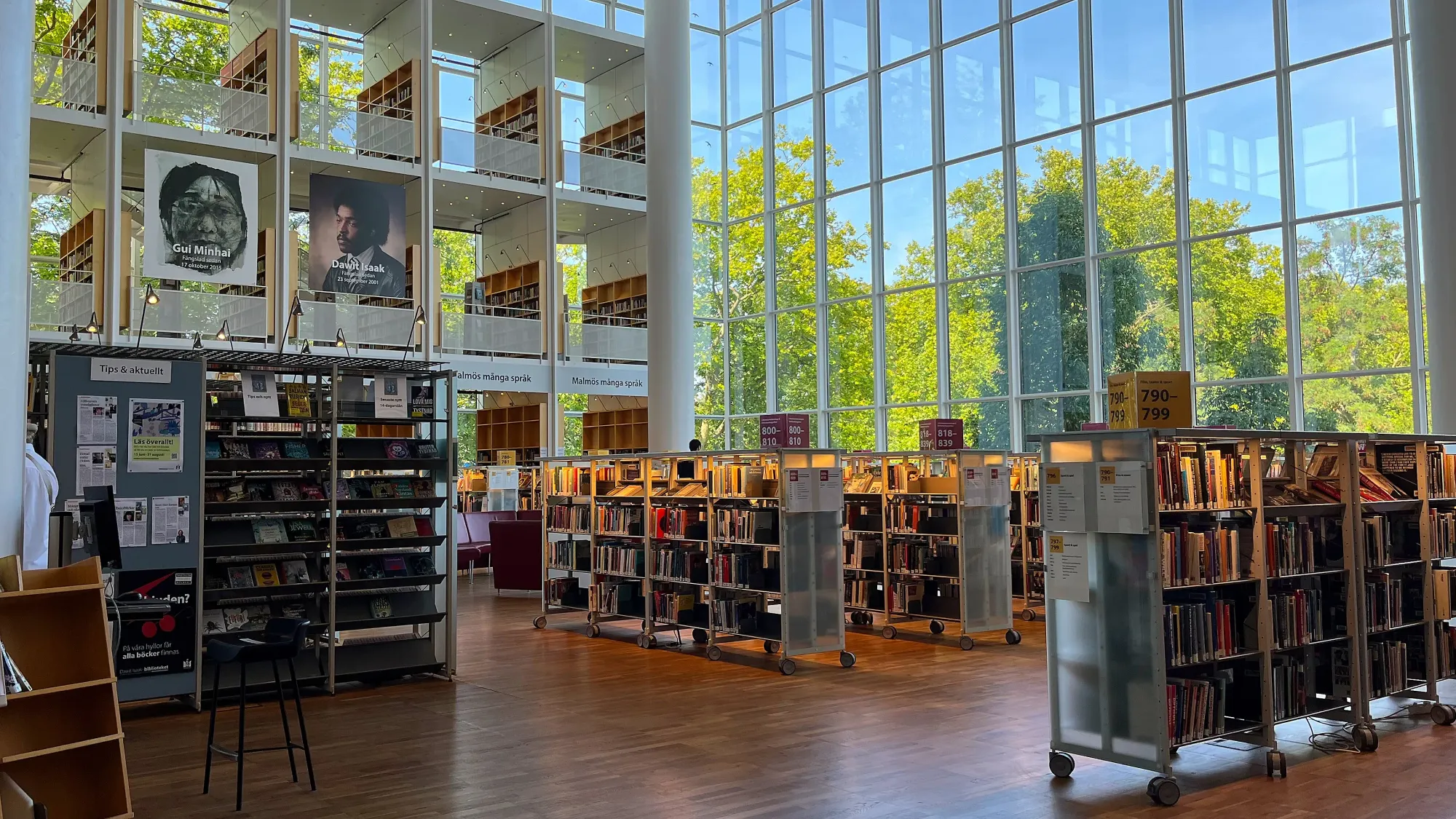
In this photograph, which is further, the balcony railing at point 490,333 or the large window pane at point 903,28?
the large window pane at point 903,28

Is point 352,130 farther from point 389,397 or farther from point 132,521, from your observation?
point 132,521

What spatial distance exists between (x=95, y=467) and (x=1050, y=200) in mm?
12358

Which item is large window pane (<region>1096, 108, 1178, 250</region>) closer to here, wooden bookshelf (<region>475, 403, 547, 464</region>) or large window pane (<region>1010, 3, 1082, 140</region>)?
large window pane (<region>1010, 3, 1082, 140</region>)

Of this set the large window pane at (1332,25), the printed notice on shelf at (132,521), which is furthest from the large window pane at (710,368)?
the printed notice on shelf at (132,521)

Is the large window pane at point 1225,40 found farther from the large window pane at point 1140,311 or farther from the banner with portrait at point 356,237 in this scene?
the banner with portrait at point 356,237

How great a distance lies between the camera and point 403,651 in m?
8.27

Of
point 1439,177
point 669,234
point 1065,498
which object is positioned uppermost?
point 669,234

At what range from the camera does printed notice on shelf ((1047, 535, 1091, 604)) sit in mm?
5332

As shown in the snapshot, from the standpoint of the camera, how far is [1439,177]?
9508 millimetres

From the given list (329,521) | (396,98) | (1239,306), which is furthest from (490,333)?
(1239,306)

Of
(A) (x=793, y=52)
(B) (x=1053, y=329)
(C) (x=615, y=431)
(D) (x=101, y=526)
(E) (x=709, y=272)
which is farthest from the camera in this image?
(E) (x=709, y=272)

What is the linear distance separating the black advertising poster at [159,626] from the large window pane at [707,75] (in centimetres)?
1521

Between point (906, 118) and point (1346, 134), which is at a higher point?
point (906, 118)

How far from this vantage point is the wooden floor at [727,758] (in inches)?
195
